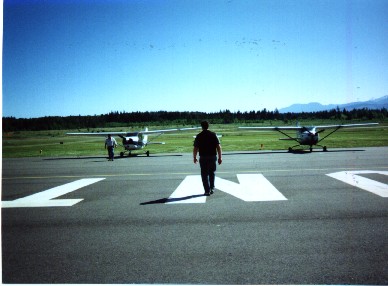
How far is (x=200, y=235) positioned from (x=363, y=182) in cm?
665

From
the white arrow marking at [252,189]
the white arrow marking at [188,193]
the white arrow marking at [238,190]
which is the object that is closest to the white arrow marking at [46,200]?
the white arrow marking at [188,193]

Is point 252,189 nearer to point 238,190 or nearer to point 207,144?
point 238,190

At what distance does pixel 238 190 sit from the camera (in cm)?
832

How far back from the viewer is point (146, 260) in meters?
3.95

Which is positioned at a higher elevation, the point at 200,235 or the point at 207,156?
the point at 207,156

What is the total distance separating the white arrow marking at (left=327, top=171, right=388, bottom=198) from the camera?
768cm

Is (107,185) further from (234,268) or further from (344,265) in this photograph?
(344,265)

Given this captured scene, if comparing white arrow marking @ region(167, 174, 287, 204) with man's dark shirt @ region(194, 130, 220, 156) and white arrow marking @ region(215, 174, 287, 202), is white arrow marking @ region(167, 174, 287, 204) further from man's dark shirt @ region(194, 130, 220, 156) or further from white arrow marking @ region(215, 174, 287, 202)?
man's dark shirt @ region(194, 130, 220, 156)

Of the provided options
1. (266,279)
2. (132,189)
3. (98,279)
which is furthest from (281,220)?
(132,189)

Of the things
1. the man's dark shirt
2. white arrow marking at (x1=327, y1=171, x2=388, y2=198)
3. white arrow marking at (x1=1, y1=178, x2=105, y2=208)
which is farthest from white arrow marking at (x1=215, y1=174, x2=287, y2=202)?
white arrow marking at (x1=1, y1=178, x2=105, y2=208)

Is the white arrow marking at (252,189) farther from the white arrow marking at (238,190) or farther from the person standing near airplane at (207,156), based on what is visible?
the person standing near airplane at (207,156)

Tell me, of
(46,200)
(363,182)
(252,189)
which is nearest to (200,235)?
(252,189)

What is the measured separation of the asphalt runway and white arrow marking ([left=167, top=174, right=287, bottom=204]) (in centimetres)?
3

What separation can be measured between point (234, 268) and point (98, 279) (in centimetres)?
172
